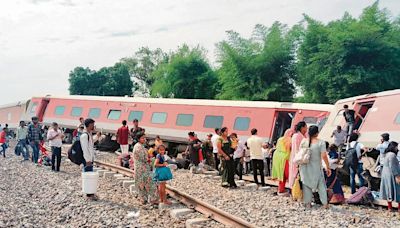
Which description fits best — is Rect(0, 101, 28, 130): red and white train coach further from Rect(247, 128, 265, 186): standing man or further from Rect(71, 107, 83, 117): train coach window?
Rect(247, 128, 265, 186): standing man

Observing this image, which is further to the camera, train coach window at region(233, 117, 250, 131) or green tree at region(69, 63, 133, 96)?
green tree at region(69, 63, 133, 96)

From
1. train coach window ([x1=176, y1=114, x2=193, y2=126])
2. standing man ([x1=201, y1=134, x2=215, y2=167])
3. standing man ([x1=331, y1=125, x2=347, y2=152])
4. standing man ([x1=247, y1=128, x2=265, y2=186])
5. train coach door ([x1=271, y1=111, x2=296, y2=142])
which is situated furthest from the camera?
train coach window ([x1=176, y1=114, x2=193, y2=126])

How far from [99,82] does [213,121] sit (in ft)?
137

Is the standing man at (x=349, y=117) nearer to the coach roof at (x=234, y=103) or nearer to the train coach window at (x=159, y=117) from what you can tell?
the coach roof at (x=234, y=103)

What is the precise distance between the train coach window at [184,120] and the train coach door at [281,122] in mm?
3924

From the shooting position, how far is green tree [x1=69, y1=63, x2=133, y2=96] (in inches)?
2247

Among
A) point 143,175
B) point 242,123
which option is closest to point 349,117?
point 242,123

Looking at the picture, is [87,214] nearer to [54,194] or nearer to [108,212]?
[108,212]

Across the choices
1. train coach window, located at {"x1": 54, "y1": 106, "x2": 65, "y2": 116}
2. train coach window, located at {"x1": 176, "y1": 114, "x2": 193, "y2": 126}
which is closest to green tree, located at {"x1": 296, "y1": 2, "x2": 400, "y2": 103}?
train coach window, located at {"x1": 176, "y1": 114, "x2": 193, "y2": 126}

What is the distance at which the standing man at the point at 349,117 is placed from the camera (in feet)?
42.4

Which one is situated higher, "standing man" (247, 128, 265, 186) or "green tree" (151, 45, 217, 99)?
"green tree" (151, 45, 217, 99)

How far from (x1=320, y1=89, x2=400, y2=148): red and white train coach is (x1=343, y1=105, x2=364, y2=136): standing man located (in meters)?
0.24

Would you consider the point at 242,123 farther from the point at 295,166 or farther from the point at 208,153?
the point at 295,166

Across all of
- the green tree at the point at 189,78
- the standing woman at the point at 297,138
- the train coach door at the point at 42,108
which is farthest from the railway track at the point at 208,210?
the green tree at the point at 189,78
